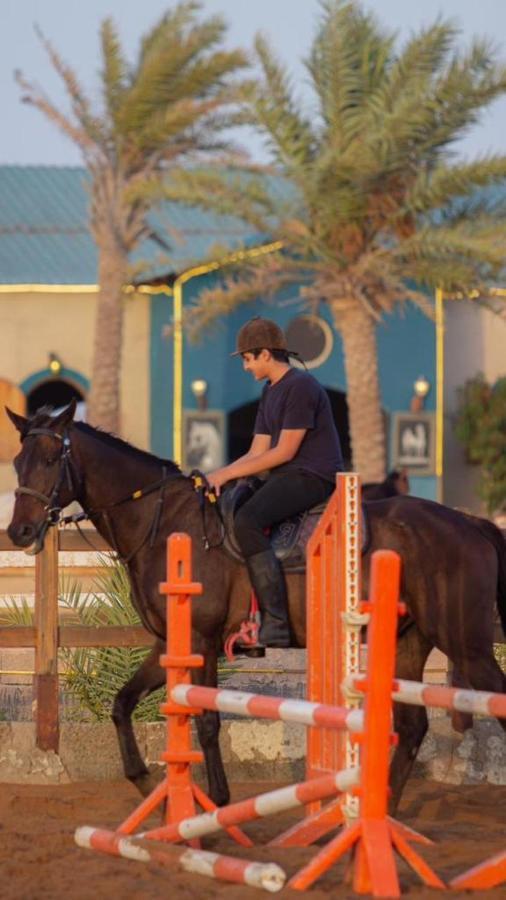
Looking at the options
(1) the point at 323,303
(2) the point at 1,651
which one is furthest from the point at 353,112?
(2) the point at 1,651

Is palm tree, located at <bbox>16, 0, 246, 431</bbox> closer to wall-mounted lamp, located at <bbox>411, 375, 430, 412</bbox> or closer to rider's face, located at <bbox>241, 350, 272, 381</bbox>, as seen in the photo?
wall-mounted lamp, located at <bbox>411, 375, 430, 412</bbox>

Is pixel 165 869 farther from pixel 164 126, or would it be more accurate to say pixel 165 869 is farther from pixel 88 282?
pixel 88 282

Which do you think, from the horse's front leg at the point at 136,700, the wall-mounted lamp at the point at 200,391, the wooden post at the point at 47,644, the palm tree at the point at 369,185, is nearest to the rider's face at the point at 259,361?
the horse's front leg at the point at 136,700

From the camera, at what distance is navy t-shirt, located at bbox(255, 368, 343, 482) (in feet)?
28.3

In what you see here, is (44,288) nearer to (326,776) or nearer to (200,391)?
(200,391)

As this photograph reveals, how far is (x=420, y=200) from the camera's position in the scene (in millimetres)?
28297

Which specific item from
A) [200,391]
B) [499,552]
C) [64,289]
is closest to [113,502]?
[499,552]

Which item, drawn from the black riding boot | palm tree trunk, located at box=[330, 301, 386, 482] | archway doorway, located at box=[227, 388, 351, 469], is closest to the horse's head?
the black riding boot

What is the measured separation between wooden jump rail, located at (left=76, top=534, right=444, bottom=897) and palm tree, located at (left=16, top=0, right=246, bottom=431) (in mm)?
22864

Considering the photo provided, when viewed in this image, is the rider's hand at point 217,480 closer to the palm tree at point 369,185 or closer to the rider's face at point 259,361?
the rider's face at point 259,361

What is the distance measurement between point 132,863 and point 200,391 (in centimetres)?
2737

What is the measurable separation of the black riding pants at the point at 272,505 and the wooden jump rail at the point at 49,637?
4.22 feet

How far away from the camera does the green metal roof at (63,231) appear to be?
1346 inches

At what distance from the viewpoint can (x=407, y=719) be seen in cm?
862
